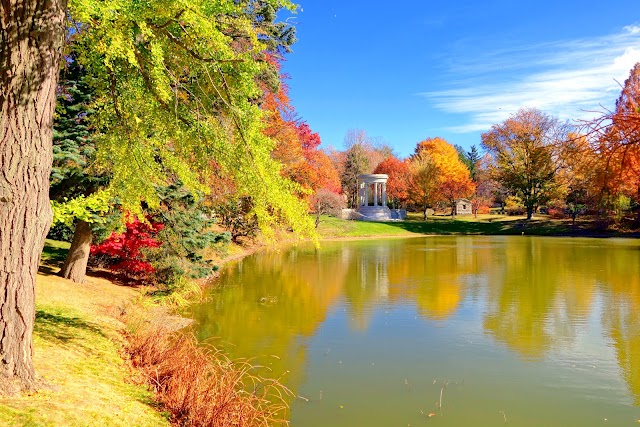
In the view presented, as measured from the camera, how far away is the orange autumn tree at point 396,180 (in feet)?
178

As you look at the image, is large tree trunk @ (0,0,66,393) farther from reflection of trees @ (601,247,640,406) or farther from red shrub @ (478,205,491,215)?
red shrub @ (478,205,491,215)

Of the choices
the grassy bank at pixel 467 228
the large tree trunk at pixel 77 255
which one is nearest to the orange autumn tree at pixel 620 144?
the large tree trunk at pixel 77 255

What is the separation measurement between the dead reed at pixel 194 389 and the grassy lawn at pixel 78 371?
0.25 meters

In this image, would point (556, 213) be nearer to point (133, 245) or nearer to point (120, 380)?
point (133, 245)

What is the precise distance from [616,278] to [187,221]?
14508 millimetres

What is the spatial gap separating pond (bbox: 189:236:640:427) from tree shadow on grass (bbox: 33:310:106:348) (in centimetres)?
217

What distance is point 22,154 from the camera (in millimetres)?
4062

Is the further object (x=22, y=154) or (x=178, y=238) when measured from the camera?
(x=178, y=238)

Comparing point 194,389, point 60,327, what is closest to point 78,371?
point 194,389

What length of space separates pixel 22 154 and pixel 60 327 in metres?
4.17

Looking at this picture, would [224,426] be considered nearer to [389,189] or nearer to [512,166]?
[512,166]

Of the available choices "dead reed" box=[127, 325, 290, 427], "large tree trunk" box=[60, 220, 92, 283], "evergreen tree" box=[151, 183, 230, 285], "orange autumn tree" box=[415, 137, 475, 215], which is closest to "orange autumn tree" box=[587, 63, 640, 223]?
"dead reed" box=[127, 325, 290, 427]

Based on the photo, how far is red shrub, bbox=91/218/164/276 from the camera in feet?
37.9

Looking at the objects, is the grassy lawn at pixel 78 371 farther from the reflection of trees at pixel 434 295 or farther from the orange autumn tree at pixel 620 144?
the orange autumn tree at pixel 620 144
